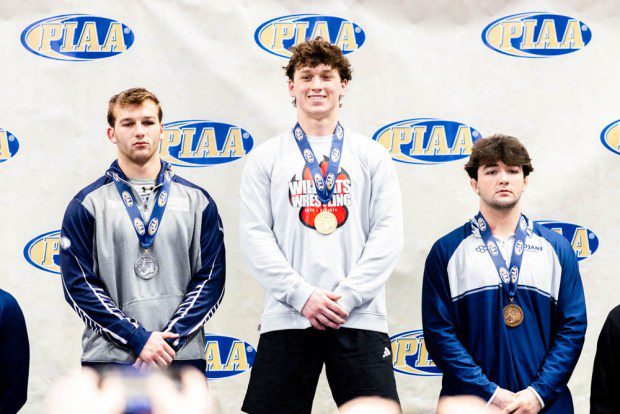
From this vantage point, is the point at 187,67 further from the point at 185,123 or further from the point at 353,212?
the point at 353,212

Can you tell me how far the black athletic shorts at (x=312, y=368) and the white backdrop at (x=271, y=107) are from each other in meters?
0.96

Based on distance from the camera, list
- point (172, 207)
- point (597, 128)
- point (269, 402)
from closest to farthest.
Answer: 1. point (269, 402)
2. point (172, 207)
3. point (597, 128)

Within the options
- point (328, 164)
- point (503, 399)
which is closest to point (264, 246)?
point (328, 164)

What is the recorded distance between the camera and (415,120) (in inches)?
157

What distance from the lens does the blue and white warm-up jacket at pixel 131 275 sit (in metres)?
3.07

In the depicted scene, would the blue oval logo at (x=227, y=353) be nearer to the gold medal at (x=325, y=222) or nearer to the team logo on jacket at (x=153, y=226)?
the team logo on jacket at (x=153, y=226)

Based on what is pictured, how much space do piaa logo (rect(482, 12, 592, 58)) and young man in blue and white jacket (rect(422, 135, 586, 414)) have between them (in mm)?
870

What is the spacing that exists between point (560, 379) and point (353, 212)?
1.00 metres

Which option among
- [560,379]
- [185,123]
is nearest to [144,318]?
[185,123]

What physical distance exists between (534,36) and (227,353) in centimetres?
215

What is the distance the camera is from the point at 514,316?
3145 mm

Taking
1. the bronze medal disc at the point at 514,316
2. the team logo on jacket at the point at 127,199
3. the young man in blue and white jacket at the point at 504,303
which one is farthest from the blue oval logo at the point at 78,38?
the bronze medal disc at the point at 514,316

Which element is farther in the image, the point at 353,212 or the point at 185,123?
the point at 185,123

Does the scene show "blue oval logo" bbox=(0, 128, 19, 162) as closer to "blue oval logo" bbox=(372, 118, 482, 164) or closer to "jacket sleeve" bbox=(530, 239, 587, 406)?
"blue oval logo" bbox=(372, 118, 482, 164)
